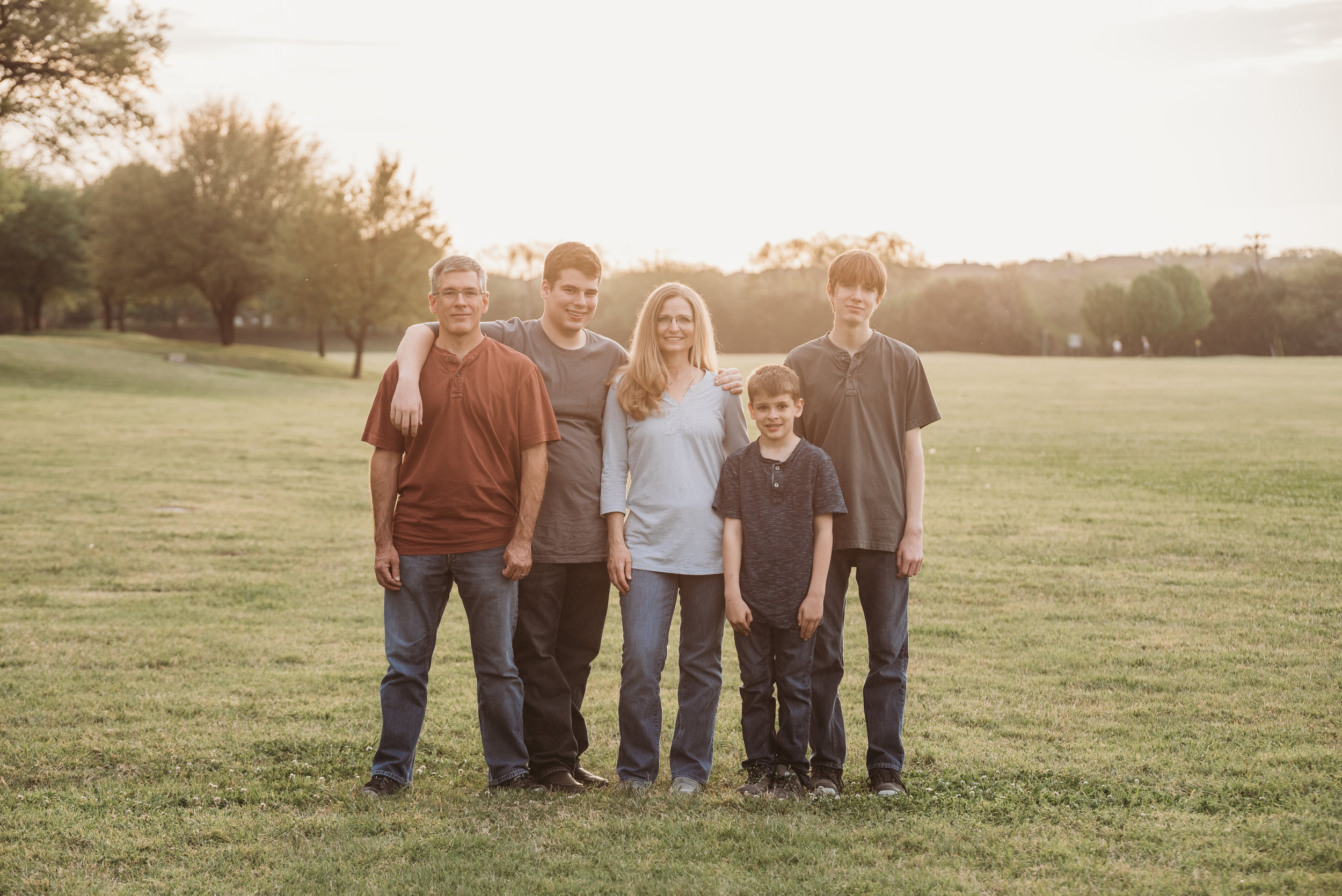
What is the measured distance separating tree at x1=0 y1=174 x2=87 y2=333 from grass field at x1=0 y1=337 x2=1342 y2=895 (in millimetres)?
47147

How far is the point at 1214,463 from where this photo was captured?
1551cm

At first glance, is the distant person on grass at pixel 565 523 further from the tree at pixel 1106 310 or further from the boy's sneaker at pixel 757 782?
the tree at pixel 1106 310

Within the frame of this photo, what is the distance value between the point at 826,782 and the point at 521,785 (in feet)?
4.06

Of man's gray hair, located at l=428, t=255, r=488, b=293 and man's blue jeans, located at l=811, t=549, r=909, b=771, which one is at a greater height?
man's gray hair, located at l=428, t=255, r=488, b=293

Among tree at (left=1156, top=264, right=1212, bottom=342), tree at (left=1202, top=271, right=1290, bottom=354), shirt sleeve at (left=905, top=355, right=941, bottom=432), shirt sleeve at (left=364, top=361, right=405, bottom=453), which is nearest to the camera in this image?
shirt sleeve at (left=364, top=361, right=405, bottom=453)

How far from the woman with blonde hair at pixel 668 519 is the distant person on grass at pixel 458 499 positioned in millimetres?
347

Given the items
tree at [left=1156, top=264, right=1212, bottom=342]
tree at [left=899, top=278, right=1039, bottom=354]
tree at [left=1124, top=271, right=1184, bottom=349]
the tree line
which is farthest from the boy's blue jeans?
tree at [left=899, top=278, right=1039, bottom=354]

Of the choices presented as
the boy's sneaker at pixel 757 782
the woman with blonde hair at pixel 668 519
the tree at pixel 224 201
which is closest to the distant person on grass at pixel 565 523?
the woman with blonde hair at pixel 668 519

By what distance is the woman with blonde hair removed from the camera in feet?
13.7

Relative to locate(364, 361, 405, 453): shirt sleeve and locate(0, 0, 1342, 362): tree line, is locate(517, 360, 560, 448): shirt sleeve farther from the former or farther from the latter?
locate(0, 0, 1342, 362): tree line

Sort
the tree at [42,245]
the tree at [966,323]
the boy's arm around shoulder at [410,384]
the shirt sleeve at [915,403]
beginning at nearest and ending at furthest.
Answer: the boy's arm around shoulder at [410,384]
the shirt sleeve at [915,403]
the tree at [42,245]
the tree at [966,323]

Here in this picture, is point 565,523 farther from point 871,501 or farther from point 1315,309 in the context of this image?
point 1315,309

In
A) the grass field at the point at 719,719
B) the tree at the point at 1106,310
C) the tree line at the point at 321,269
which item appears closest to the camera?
the grass field at the point at 719,719

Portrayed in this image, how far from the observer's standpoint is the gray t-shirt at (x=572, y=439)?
4262 mm
